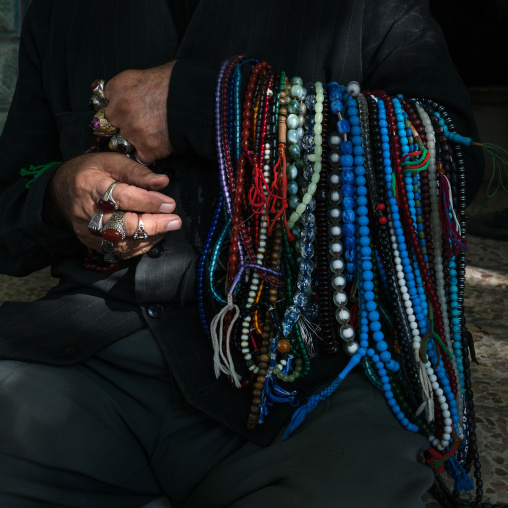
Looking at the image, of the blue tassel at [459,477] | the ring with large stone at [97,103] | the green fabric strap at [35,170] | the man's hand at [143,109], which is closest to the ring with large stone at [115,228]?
the man's hand at [143,109]

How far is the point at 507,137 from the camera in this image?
377 cm

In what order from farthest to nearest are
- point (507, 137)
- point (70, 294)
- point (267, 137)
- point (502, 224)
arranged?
point (507, 137)
point (502, 224)
point (70, 294)
point (267, 137)

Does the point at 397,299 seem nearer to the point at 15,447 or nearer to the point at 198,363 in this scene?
the point at 198,363

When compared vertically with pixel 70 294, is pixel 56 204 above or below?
above

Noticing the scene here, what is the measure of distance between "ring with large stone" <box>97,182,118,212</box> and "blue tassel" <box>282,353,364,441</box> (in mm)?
494

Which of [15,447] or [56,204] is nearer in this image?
[15,447]

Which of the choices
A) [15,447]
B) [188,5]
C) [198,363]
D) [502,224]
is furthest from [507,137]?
[15,447]

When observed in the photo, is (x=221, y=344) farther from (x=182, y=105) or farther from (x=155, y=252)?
(x=182, y=105)

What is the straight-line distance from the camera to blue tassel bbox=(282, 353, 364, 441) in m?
0.98

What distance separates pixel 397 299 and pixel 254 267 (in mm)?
259

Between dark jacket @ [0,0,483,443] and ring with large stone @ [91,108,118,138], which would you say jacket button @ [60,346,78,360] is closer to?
dark jacket @ [0,0,483,443]

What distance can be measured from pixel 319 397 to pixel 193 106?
1.89 ft

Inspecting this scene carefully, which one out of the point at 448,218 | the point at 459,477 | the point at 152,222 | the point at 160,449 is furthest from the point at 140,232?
the point at 459,477

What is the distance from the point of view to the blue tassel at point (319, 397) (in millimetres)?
984
